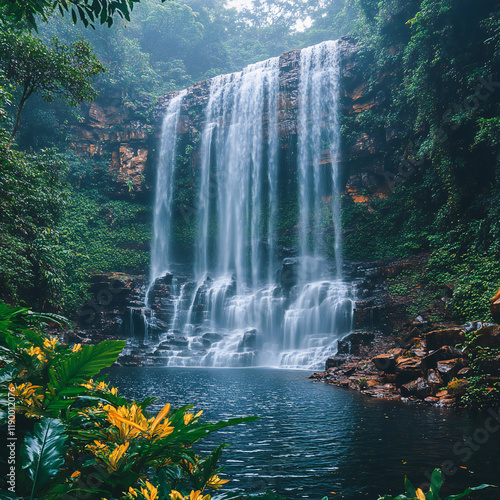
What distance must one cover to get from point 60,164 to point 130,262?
10176mm

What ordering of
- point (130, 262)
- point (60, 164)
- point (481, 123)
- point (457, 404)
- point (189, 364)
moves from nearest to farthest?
point (457, 404), point (481, 123), point (60, 164), point (189, 364), point (130, 262)

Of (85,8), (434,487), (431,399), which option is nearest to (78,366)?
(434,487)

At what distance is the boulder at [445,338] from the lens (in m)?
8.13

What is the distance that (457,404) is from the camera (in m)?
6.59

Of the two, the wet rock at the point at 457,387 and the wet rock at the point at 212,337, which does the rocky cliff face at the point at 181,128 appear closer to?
the wet rock at the point at 212,337

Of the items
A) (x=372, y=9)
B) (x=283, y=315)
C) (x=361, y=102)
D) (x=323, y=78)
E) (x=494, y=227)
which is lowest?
(x=283, y=315)

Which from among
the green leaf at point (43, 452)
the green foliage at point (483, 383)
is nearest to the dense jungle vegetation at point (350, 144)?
the green foliage at point (483, 383)

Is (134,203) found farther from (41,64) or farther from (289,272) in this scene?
(41,64)

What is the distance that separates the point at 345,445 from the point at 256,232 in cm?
2167

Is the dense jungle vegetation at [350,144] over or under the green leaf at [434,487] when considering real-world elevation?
Answer: over

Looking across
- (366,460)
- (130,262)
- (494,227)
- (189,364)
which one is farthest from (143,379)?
(130,262)

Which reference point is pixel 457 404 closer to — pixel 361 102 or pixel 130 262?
pixel 361 102

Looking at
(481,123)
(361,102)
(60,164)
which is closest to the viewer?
(481,123)

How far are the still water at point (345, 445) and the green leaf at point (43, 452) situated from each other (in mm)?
→ 3036
